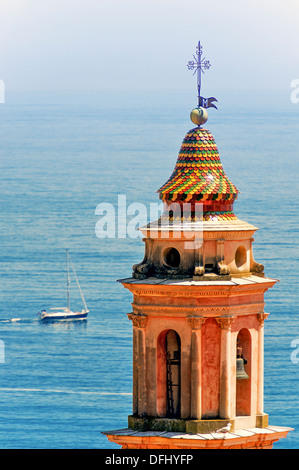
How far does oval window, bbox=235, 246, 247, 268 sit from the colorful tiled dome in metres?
0.78

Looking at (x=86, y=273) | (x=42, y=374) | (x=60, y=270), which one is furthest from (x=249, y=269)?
(x=60, y=270)

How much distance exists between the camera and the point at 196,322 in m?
42.5

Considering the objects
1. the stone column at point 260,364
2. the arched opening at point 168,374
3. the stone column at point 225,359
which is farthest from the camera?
the stone column at point 260,364

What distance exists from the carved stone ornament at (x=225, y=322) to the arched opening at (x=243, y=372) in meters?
1.04

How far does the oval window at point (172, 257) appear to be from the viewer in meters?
43.0

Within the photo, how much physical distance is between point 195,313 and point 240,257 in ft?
5.56

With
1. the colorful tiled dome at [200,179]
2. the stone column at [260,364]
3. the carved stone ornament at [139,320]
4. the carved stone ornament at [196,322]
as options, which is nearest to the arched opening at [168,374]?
the carved stone ornament at [139,320]

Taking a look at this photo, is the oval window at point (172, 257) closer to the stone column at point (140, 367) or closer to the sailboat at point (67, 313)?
the stone column at point (140, 367)

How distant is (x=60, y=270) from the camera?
647ft

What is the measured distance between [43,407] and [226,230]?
95.0m

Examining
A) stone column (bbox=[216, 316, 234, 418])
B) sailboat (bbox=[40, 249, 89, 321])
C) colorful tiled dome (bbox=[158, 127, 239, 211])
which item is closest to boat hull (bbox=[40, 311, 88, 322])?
sailboat (bbox=[40, 249, 89, 321])

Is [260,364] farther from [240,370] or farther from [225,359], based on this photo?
[225,359]

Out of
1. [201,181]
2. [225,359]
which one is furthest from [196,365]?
[201,181]

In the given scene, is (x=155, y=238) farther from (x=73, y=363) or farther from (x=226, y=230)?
(x=73, y=363)
